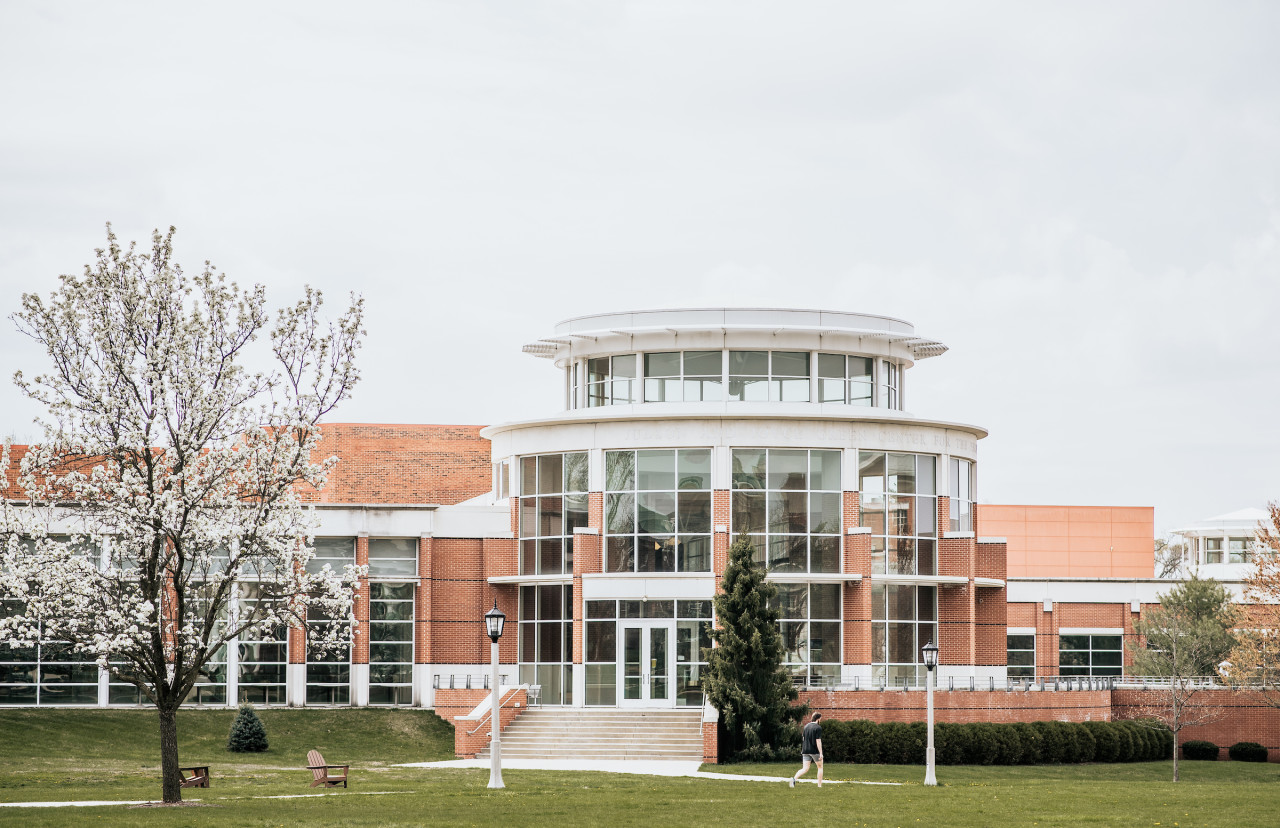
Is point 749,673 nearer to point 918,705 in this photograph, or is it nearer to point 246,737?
point 918,705

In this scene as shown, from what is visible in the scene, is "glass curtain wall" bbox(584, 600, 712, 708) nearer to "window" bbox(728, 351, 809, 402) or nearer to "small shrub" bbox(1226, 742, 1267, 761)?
"window" bbox(728, 351, 809, 402)

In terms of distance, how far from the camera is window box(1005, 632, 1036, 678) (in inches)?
2368

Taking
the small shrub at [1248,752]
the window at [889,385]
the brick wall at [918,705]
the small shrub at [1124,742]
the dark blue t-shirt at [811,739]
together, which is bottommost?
the small shrub at [1248,752]

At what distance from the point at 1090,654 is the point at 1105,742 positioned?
20.1 meters

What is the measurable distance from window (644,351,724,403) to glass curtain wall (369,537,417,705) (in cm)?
909

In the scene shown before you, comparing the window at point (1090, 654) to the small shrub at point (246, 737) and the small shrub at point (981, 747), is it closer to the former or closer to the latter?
the small shrub at point (981, 747)

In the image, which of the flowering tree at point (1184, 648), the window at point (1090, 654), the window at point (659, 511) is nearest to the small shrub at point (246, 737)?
the window at point (659, 511)

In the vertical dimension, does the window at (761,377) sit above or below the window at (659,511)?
above

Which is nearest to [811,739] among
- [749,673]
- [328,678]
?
[749,673]

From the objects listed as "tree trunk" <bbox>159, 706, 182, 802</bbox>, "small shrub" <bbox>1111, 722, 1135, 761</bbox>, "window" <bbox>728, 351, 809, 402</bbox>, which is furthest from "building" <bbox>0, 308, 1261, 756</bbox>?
"tree trunk" <bbox>159, 706, 182, 802</bbox>

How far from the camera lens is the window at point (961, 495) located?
148 ft

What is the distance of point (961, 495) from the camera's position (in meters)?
45.5

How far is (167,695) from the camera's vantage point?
2261 centimetres

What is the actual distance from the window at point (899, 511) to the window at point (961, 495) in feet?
3.89
